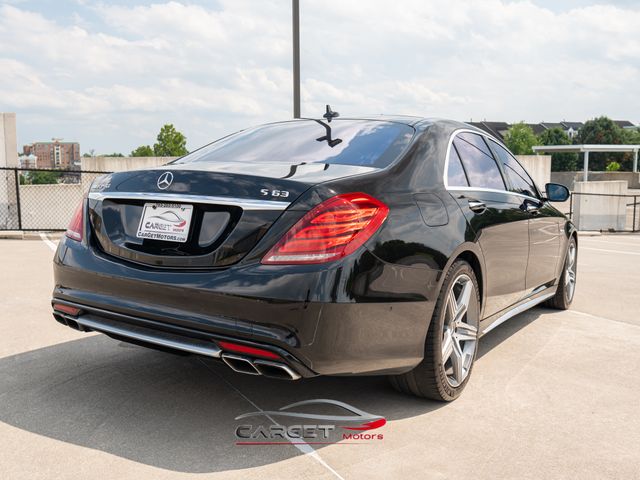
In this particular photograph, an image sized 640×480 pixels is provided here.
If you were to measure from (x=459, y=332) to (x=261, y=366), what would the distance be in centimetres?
134

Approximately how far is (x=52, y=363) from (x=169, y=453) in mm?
1588

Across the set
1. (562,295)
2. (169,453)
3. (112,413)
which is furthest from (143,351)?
(562,295)

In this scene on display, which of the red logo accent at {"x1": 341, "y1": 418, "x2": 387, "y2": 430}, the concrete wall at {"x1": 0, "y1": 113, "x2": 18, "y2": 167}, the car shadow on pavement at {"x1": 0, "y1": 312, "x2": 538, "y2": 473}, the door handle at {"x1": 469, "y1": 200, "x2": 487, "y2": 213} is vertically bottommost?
the red logo accent at {"x1": 341, "y1": 418, "x2": 387, "y2": 430}

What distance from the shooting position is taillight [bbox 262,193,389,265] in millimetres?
2770

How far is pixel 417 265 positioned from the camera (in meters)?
3.15

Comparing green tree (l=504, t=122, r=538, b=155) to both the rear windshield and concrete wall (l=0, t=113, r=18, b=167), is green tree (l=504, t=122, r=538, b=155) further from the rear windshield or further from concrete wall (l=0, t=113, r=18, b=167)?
the rear windshield

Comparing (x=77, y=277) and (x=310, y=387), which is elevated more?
(x=77, y=277)

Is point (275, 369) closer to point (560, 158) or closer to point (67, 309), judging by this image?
point (67, 309)

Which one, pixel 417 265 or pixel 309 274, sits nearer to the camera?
pixel 309 274

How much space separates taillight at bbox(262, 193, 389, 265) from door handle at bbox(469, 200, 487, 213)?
116cm

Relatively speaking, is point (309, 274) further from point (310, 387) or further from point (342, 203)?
point (310, 387)

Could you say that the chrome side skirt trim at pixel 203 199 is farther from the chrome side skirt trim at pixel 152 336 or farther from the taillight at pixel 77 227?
the chrome side skirt trim at pixel 152 336

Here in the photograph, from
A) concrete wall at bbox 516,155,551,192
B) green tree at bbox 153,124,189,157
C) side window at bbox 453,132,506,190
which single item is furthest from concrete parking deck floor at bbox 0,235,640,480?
green tree at bbox 153,124,189,157

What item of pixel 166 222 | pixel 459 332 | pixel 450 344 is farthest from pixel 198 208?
pixel 459 332
